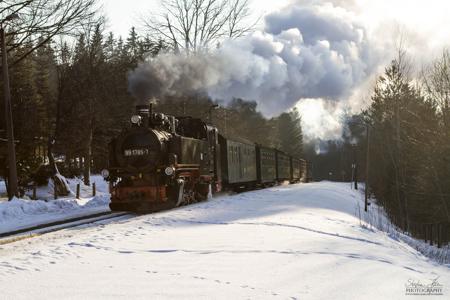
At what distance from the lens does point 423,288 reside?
6852 millimetres

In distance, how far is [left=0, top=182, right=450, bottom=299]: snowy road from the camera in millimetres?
5805

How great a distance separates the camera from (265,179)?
100 feet

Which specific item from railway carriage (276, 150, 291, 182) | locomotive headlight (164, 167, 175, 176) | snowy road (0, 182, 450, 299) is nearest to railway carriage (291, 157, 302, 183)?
railway carriage (276, 150, 291, 182)

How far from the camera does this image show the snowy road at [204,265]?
19.0 feet

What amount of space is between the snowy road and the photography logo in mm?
89

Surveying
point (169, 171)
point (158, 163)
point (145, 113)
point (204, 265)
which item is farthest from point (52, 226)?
point (204, 265)

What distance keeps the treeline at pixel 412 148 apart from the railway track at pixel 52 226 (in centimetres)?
1582

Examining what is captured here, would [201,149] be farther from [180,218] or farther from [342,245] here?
[342,245]

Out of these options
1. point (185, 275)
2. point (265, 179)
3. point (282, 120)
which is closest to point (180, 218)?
point (185, 275)

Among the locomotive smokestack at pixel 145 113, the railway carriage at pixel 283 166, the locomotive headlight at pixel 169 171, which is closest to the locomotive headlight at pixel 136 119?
the locomotive smokestack at pixel 145 113

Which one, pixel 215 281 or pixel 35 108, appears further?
pixel 35 108

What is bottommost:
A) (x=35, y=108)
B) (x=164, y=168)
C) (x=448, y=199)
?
(x=448, y=199)

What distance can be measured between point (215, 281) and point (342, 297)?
5.19 feet

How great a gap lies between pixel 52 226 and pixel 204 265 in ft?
21.3
